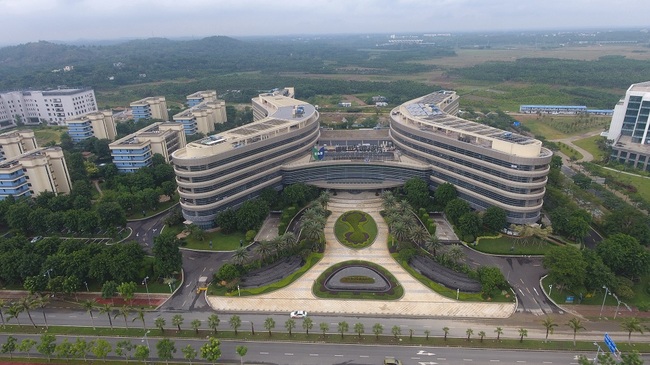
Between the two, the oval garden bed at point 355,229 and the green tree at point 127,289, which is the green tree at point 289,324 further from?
the oval garden bed at point 355,229

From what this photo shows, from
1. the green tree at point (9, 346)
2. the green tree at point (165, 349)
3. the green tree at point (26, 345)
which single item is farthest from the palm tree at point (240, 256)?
the green tree at point (9, 346)

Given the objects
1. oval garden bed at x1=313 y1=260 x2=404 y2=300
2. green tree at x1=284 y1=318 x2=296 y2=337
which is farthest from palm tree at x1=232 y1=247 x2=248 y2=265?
green tree at x1=284 y1=318 x2=296 y2=337

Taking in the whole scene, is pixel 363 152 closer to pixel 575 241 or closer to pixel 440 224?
pixel 440 224

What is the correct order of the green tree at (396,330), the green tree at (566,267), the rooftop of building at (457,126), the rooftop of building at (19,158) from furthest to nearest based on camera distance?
the rooftop of building at (19,158) → the rooftop of building at (457,126) → the green tree at (566,267) → the green tree at (396,330)

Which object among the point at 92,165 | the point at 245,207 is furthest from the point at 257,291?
the point at 92,165

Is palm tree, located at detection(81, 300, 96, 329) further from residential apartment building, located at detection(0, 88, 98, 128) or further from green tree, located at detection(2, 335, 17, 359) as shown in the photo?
residential apartment building, located at detection(0, 88, 98, 128)

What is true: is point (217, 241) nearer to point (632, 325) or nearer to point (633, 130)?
point (632, 325)
